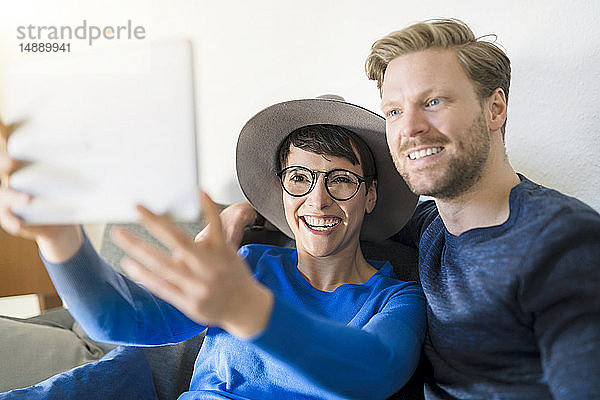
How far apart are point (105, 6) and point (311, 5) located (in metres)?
0.76

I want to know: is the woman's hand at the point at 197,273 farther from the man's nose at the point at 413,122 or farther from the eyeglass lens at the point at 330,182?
the eyeglass lens at the point at 330,182

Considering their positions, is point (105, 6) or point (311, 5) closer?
point (311, 5)

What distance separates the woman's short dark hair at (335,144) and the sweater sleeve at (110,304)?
0.50 m

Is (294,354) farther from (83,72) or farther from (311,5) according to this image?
(311,5)

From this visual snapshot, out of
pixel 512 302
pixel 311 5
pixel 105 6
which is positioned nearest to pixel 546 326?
pixel 512 302

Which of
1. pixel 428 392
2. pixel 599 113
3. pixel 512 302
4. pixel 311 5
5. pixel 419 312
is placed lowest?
pixel 428 392

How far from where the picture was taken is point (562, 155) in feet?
4.69

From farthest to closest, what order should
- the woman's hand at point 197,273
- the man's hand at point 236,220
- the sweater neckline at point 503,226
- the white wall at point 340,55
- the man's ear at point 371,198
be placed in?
the man's hand at point 236,220 → the man's ear at point 371,198 → the white wall at point 340,55 → the sweater neckline at point 503,226 → the woman's hand at point 197,273

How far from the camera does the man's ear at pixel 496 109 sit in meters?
1.20

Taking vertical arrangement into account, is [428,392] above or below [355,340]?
below

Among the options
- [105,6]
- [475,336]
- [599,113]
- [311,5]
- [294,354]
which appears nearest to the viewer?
[294,354]

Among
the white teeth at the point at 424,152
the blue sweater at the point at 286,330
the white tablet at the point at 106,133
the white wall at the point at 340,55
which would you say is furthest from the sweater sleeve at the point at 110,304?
the white wall at the point at 340,55

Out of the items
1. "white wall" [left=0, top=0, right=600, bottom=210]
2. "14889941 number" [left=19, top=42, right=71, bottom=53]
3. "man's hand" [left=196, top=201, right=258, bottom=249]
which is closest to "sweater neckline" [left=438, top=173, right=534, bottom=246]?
"white wall" [left=0, top=0, right=600, bottom=210]

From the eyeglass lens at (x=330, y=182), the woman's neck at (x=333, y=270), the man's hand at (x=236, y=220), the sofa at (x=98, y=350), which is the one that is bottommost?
the sofa at (x=98, y=350)
